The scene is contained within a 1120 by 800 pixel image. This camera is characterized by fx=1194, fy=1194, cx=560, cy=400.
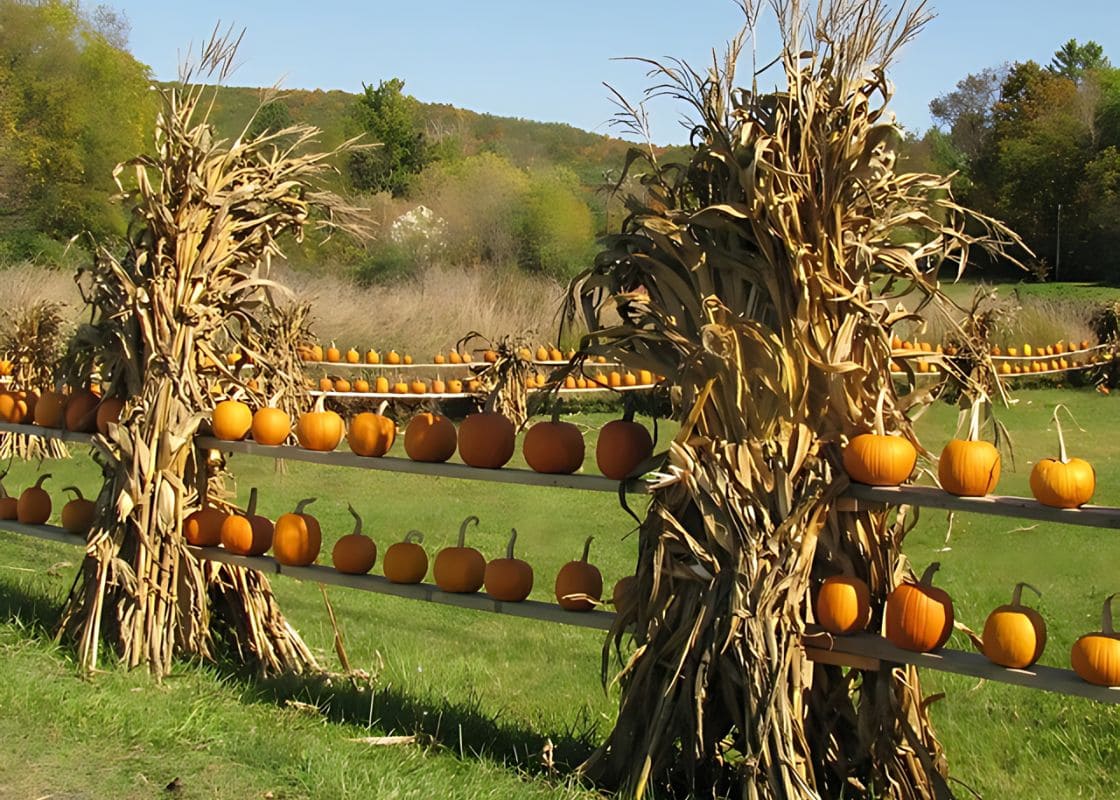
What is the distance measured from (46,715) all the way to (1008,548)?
9.36m

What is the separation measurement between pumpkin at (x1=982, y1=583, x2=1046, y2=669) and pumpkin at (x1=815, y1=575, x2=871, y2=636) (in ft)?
1.42

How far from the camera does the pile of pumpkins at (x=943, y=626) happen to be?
3.98m

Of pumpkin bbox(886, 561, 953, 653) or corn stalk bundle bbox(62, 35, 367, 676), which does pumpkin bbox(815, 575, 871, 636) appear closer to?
pumpkin bbox(886, 561, 953, 653)

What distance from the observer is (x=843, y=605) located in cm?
430

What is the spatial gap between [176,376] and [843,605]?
3.59 metres

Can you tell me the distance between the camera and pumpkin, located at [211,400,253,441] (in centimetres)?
612

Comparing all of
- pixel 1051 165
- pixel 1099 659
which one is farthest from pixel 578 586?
pixel 1051 165

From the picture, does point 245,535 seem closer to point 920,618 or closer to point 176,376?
point 176,376

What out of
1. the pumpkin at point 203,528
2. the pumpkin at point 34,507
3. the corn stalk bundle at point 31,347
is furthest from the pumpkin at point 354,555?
the corn stalk bundle at point 31,347

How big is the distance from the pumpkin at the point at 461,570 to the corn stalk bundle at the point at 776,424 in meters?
1.04

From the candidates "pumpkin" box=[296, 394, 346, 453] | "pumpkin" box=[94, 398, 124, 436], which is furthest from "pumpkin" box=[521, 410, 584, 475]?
"pumpkin" box=[94, 398, 124, 436]

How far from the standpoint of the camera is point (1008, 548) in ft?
38.3

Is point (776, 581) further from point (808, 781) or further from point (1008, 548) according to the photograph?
point (1008, 548)

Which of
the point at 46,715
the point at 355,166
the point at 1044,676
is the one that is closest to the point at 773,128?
the point at 1044,676
